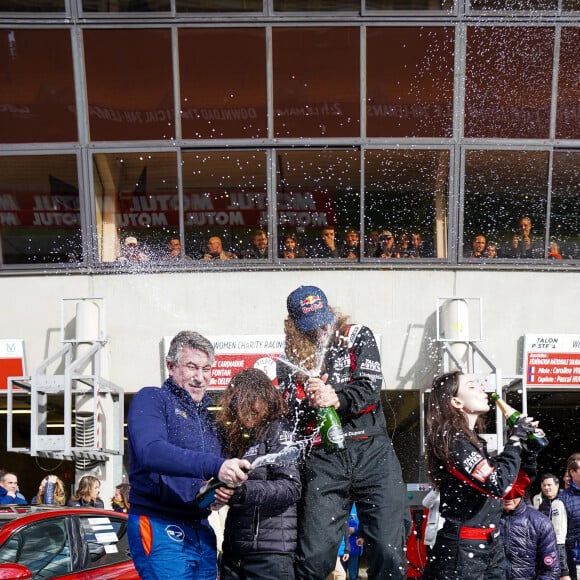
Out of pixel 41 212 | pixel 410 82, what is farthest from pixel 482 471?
pixel 41 212

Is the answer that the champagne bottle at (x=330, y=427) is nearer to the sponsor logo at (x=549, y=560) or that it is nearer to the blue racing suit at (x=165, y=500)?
the blue racing suit at (x=165, y=500)

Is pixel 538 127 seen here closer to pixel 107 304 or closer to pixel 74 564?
pixel 107 304

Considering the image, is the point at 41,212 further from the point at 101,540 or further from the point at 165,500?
the point at 165,500

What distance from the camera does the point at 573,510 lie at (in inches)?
438

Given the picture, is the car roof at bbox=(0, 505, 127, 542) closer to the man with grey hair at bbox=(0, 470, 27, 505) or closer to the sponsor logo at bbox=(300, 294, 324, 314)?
the sponsor logo at bbox=(300, 294, 324, 314)

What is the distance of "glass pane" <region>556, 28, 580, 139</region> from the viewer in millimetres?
15930

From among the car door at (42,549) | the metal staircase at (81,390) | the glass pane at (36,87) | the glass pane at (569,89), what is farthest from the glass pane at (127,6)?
the car door at (42,549)

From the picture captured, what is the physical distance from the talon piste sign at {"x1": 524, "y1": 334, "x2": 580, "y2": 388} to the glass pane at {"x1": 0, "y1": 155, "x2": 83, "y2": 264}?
7.05 meters

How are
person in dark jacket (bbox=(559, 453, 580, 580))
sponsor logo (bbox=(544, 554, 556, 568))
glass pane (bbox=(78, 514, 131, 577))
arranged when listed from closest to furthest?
1. sponsor logo (bbox=(544, 554, 556, 568))
2. glass pane (bbox=(78, 514, 131, 577))
3. person in dark jacket (bbox=(559, 453, 580, 580))

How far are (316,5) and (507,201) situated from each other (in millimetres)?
4194

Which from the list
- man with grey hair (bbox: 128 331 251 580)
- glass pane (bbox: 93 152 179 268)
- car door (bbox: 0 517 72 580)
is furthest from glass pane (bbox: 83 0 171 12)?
man with grey hair (bbox: 128 331 251 580)

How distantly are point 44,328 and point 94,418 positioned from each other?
1.72 meters

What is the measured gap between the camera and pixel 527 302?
16047 mm

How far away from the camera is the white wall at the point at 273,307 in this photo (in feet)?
52.0
